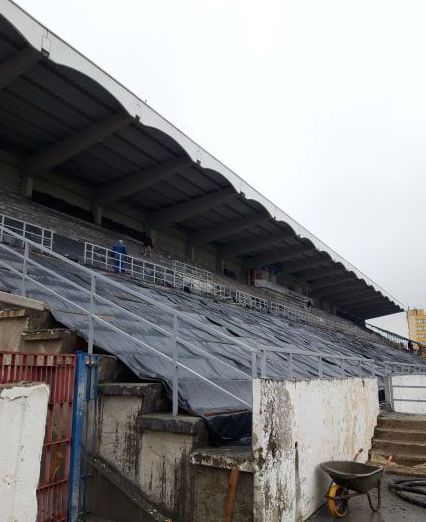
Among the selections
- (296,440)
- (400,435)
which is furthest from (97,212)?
(296,440)

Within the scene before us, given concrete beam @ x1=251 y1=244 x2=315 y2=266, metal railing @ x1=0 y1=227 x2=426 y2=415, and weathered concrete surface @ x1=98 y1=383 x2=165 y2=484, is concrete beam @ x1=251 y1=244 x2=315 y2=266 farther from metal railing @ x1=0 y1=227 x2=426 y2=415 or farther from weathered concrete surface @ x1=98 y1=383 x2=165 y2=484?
weathered concrete surface @ x1=98 y1=383 x2=165 y2=484

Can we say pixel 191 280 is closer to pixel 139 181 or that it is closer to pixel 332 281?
pixel 139 181

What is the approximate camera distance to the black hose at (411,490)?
5191 mm

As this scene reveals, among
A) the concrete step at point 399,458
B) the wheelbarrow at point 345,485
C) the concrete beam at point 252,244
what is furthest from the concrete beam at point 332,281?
the wheelbarrow at point 345,485

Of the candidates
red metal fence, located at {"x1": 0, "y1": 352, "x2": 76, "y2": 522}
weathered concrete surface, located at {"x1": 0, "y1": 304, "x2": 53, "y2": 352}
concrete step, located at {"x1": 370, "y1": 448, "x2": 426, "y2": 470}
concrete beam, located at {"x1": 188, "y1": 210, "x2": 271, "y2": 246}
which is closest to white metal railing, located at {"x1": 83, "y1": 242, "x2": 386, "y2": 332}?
concrete beam, located at {"x1": 188, "y1": 210, "x2": 271, "y2": 246}

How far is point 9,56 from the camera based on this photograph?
1308 cm

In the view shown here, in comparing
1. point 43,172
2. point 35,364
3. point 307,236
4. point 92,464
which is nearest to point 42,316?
point 35,364

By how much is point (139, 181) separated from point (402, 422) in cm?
1537

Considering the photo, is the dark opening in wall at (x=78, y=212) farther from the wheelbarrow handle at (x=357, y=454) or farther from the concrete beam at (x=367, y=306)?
the concrete beam at (x=367, y=306)

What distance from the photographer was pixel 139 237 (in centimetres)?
2305

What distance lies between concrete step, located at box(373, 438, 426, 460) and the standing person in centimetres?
1518

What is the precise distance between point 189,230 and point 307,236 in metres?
7.91

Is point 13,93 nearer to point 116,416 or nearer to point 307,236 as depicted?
point 116,416

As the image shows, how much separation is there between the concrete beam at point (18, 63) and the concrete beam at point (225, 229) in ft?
48.9
